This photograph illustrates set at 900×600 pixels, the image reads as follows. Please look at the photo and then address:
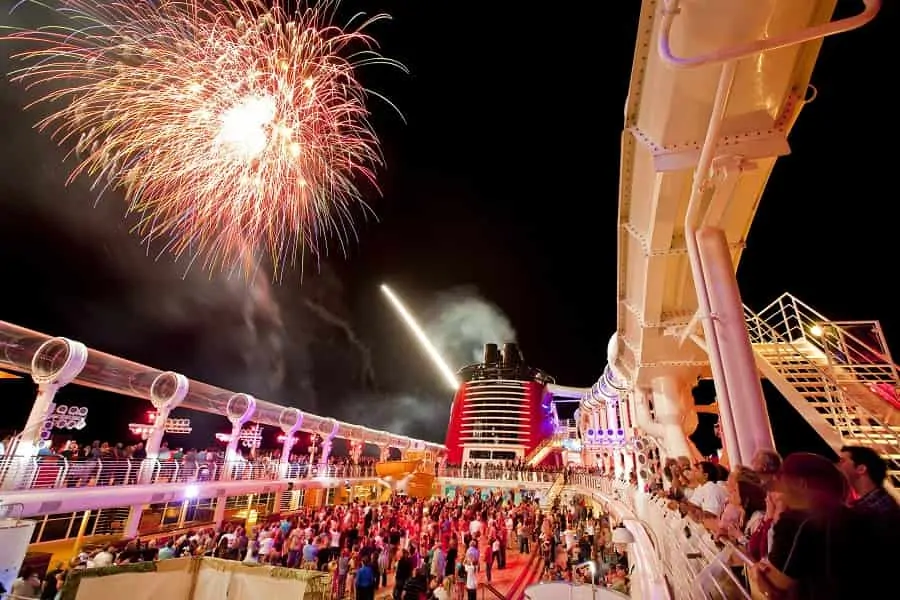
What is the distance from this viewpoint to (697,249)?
6098mm

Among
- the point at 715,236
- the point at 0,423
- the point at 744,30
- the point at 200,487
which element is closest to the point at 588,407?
the point at 200,487

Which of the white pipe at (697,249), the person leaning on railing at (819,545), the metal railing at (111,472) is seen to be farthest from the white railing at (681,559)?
the metal railing at (111,472)

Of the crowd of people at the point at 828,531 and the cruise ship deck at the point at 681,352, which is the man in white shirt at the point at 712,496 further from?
the crowd of people at the point at 828,531

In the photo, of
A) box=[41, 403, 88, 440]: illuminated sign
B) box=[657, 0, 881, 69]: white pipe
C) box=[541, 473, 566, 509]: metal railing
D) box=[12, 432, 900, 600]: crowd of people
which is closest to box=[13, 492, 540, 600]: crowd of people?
box=[12, 432, 900, 600]: crowd of people

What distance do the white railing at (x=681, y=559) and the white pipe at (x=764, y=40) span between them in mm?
3944

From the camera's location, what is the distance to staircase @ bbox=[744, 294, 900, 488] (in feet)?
22.1

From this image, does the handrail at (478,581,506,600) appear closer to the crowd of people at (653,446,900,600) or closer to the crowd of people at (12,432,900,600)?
the crowd of people at (12,432,900,600)

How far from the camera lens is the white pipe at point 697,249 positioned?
169 inches

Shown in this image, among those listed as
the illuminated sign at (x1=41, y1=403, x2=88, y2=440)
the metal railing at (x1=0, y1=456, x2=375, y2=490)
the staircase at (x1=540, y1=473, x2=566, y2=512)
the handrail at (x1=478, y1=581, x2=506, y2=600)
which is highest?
the illuminated sign at (x1=41, y1=403, x2=88, y2=440)

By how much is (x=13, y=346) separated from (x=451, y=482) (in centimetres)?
3778

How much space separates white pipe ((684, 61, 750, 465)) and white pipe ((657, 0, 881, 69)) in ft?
1.69

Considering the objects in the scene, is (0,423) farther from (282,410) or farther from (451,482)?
(451,482)

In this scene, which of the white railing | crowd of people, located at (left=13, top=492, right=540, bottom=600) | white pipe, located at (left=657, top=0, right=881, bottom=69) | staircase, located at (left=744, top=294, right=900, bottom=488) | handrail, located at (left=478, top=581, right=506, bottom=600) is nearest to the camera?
white pipe, located at (left=657, top=0, right=881, bottom=69)

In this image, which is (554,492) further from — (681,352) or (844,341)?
(844,341)
